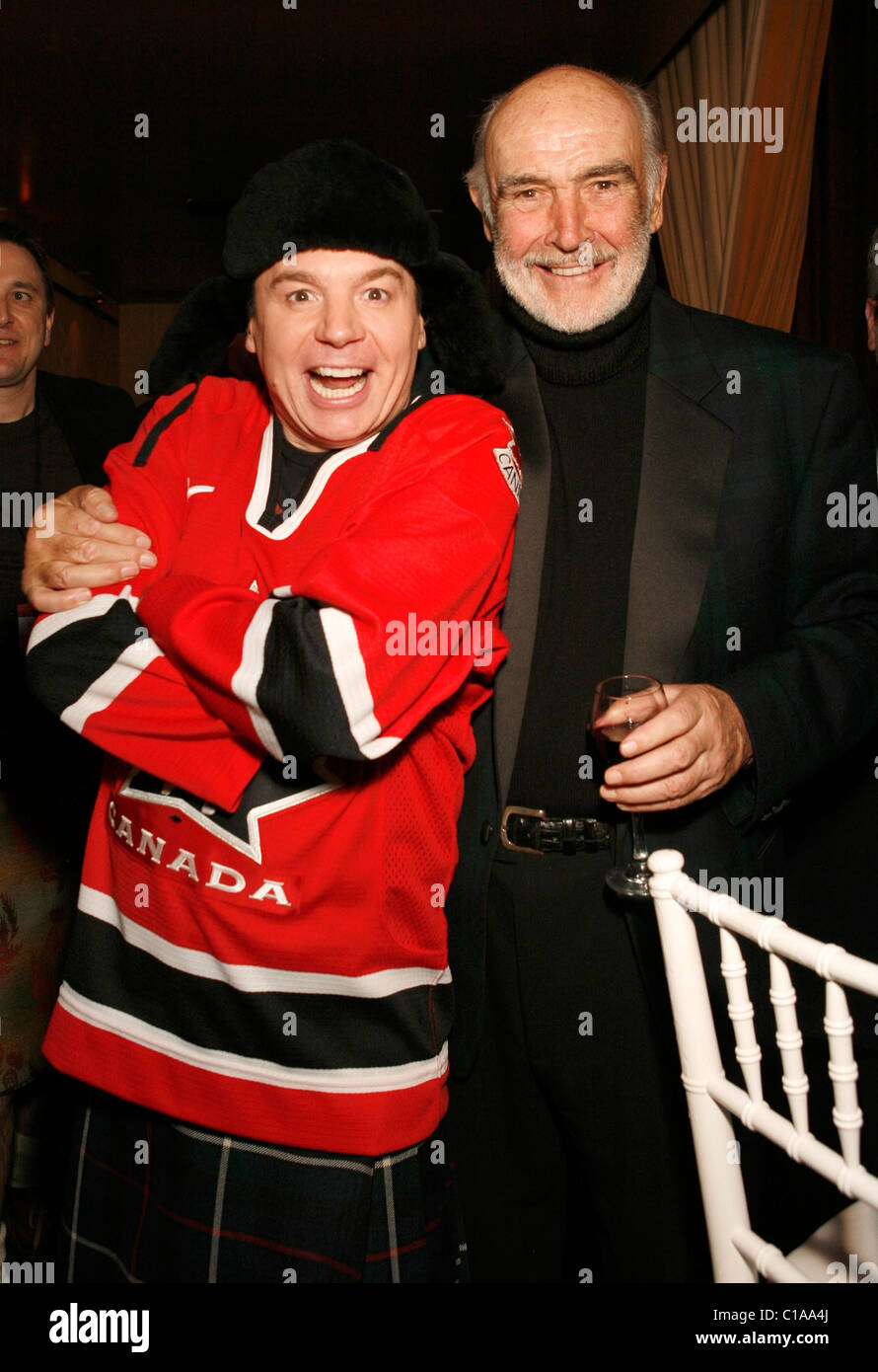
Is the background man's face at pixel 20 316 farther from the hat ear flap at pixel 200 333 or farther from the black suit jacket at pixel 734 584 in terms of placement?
the black suit jacket at pixel 734 584

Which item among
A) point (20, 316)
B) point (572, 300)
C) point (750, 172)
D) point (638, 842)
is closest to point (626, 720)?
point (638, 842)

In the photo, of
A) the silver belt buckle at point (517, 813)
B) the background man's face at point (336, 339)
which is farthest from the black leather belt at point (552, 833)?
the background man's face at point (336, 339)

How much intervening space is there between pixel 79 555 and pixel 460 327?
1.94ft

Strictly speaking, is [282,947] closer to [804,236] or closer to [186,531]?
[186,531]

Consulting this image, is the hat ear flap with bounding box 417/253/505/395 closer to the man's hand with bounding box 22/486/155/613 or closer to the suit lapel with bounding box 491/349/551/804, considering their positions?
the suit lapel with bounding box 491/349/551/804

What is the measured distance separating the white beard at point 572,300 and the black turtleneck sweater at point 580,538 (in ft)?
0.05

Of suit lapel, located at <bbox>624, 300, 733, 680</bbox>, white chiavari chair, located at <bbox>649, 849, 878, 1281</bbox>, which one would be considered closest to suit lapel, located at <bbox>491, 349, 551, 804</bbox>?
suit lapel, located at <bbox>624, 300, 733, 680</bbox>

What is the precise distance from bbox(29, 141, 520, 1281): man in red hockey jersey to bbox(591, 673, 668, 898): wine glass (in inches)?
6.9

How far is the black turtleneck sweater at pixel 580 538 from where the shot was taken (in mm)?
1484

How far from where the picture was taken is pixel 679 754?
124 centimetres

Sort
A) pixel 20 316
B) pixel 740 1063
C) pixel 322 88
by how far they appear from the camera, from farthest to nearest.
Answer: pixel 322 88 < pixel 20 316 < pixel 740 1063

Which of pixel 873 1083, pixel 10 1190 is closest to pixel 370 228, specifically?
pixel 873 1083

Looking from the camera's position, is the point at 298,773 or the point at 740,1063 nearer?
the point at 740,1063

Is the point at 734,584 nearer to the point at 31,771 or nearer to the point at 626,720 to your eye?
the point at 626,720
